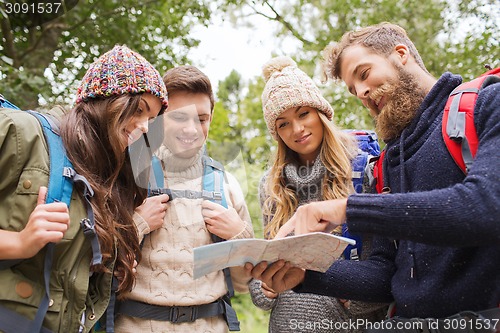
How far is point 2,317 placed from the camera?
5.96 feet

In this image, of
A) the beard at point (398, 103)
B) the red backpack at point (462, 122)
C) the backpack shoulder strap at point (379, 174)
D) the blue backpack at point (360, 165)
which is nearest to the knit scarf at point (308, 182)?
the blue backpack at point (360, 165)

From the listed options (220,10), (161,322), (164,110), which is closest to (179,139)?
(164,110)

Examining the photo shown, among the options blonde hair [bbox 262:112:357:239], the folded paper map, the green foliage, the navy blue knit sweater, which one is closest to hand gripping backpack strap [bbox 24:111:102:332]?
the folded paper map

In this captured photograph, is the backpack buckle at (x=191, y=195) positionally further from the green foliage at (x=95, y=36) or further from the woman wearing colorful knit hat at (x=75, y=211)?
the green foliage at (x=95, y=36)

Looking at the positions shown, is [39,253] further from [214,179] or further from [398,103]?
[398,103]

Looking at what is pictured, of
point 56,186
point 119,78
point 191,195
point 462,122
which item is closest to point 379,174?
point 462,122

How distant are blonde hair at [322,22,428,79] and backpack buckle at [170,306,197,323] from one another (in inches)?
54.9

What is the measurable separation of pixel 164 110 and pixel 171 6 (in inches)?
182

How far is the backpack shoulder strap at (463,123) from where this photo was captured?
1819 mm

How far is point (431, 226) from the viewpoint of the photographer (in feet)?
5.41

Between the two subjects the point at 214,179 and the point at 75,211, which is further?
the point at 214,179

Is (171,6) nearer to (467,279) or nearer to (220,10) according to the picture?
(220,10)

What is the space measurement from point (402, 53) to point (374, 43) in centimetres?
14

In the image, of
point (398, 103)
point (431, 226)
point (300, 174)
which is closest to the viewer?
point (431, 226)
